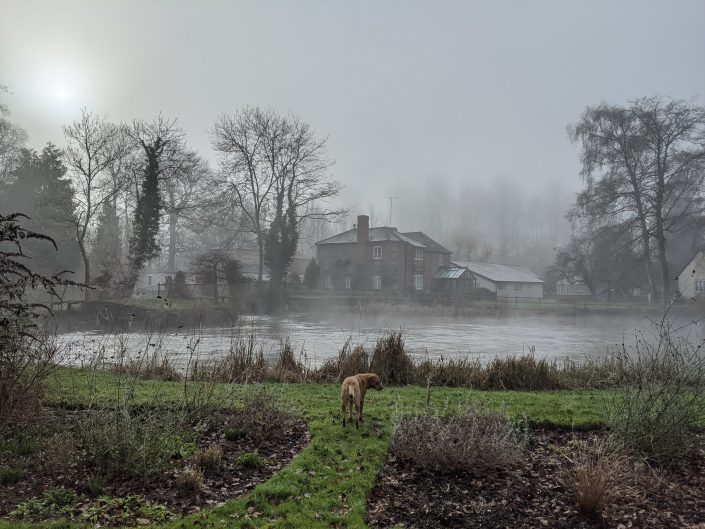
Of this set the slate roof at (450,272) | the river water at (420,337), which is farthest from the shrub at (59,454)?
the slate roof at (450,272)

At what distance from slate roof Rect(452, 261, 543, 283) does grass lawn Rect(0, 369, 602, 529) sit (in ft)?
171

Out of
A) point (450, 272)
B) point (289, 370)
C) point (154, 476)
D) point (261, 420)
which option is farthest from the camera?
point (450, 272)

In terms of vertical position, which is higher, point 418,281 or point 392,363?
point 418,281

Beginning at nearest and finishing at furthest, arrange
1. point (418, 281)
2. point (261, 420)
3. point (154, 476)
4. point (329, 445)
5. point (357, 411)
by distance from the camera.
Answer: point (154, 476)
point (329, 445)
point (261, 420)
point (357, 411)
point (418, 281)

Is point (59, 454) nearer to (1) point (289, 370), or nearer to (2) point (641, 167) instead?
(1) point (289, 370)

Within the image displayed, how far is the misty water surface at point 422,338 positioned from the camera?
16.9 metres

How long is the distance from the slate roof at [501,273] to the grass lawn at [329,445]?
52.0m

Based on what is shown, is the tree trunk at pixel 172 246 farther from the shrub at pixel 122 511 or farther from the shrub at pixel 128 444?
the shrub at pixel 122 511

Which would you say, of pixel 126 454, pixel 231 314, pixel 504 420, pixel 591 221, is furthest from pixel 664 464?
pixel 591 221

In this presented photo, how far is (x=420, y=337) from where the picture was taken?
80.2ft

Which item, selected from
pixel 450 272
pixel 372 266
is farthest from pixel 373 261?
pixel 450 272

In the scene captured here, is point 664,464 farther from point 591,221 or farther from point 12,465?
point 591,221

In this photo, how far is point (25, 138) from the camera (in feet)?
154

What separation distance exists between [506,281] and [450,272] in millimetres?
7870
